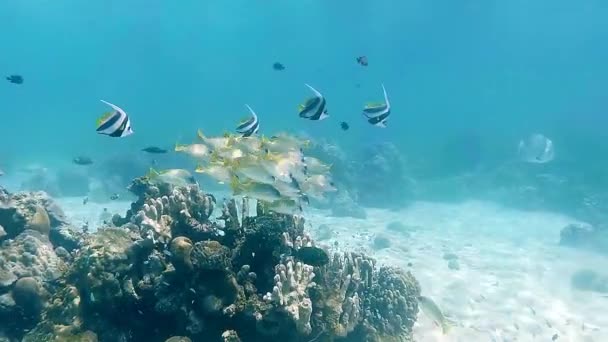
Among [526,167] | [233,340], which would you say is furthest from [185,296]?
[526,167]

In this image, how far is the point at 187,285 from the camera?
504 cm

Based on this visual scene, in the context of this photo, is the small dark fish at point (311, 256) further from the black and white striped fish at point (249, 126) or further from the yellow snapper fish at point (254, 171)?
the black and white striped fish at point (249, 126)

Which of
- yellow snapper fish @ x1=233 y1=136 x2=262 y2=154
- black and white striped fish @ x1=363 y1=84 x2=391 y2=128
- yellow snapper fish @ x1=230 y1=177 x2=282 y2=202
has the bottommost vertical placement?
yellow snapper fish @ x1=230 y1=177 x2=282 y2=202

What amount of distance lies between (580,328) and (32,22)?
206 m

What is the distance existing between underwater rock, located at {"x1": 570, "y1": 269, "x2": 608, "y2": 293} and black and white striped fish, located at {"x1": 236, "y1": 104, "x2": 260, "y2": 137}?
11.3 meters

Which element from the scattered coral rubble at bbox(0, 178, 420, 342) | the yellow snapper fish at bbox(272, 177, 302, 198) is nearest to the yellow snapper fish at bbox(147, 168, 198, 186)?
the scattered coral rubble at bbox(0, 178, 420, 342)

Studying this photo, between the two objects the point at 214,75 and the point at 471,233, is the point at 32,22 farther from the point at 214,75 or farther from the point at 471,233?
the point at 471,233

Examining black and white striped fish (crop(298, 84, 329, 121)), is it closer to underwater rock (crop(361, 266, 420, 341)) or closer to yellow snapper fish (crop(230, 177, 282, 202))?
yellow snapper fish (crop(230, 177, 282, 202))

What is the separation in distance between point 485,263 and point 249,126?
36.3 ft

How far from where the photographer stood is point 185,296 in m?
5.02

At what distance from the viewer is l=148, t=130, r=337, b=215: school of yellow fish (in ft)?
16.9

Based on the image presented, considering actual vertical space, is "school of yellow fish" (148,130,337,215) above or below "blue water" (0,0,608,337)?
below

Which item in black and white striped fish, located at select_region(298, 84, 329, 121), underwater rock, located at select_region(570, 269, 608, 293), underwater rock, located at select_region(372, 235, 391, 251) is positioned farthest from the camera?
underwater rock, located at select_region(372, 235, 391, 251)

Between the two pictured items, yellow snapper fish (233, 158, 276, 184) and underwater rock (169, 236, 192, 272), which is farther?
yellow snapper fish (233, 158, 276, 184)
